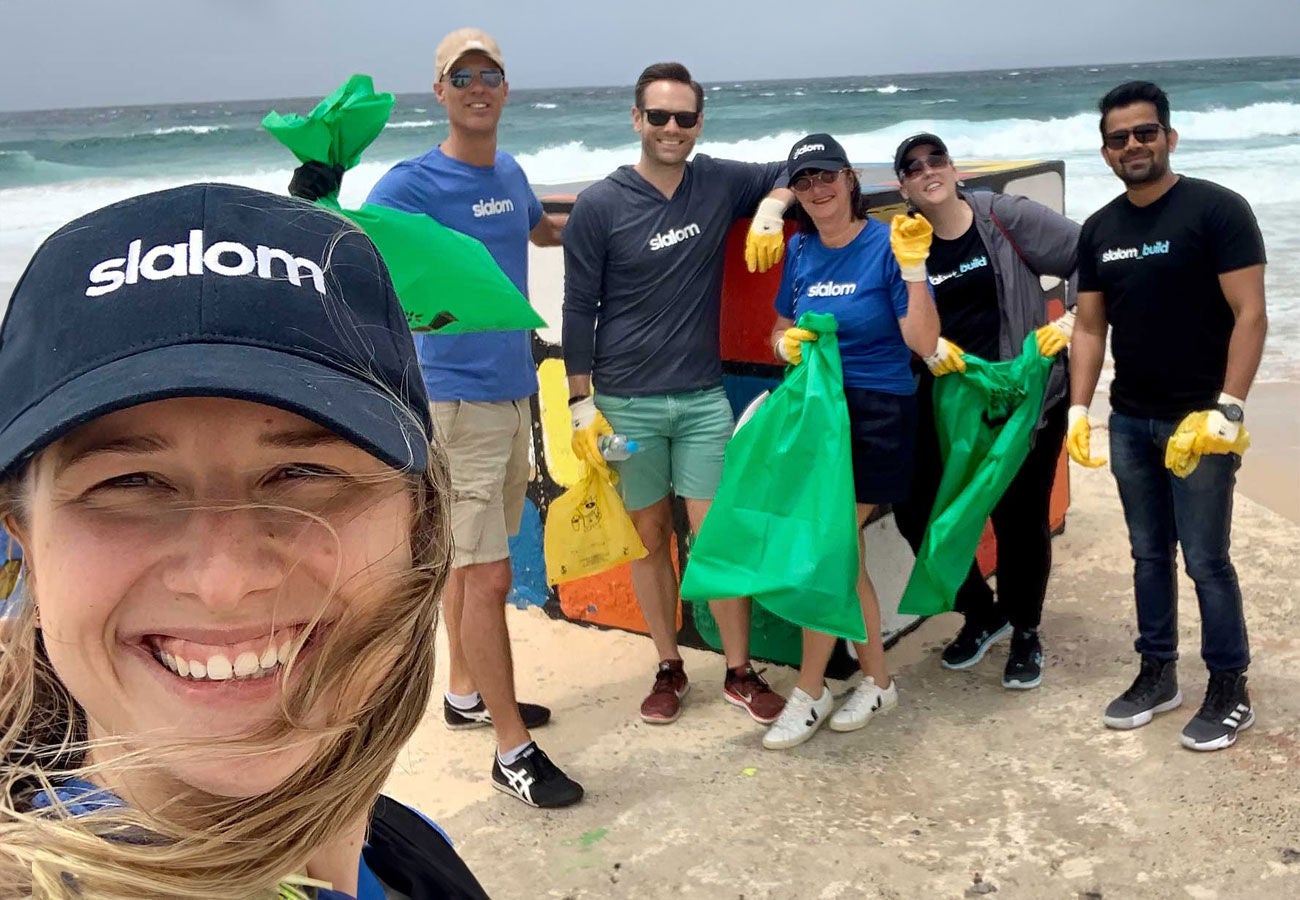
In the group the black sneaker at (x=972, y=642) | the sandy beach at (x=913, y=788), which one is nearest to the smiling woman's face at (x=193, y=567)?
the sandy beach at (x=913, y=788)

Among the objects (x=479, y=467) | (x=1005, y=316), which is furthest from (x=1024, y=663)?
(x=479, y=467)

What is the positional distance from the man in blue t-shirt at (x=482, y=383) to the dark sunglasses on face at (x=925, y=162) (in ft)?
3.87

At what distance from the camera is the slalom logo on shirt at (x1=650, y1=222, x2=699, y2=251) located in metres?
3.55

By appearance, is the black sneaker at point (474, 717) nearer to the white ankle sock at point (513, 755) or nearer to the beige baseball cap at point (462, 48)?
the white ankle sock at point (513, 755)

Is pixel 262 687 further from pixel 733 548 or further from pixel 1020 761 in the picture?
pixel 1020 761

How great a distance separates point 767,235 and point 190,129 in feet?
114

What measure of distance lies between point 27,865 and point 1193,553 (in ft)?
10.8

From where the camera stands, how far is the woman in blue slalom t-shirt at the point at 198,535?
0.74 m

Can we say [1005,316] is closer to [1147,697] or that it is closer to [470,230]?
[1147,697]

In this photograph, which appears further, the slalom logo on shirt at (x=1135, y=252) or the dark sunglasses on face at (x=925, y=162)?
the dark sunglasses on face at (x=925, y=162)

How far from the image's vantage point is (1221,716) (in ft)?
11.0

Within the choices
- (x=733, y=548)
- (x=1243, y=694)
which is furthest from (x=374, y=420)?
(x=1243, y=694)

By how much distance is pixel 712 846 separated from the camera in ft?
9.98

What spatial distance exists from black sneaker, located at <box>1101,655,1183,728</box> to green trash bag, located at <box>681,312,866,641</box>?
838 mm
